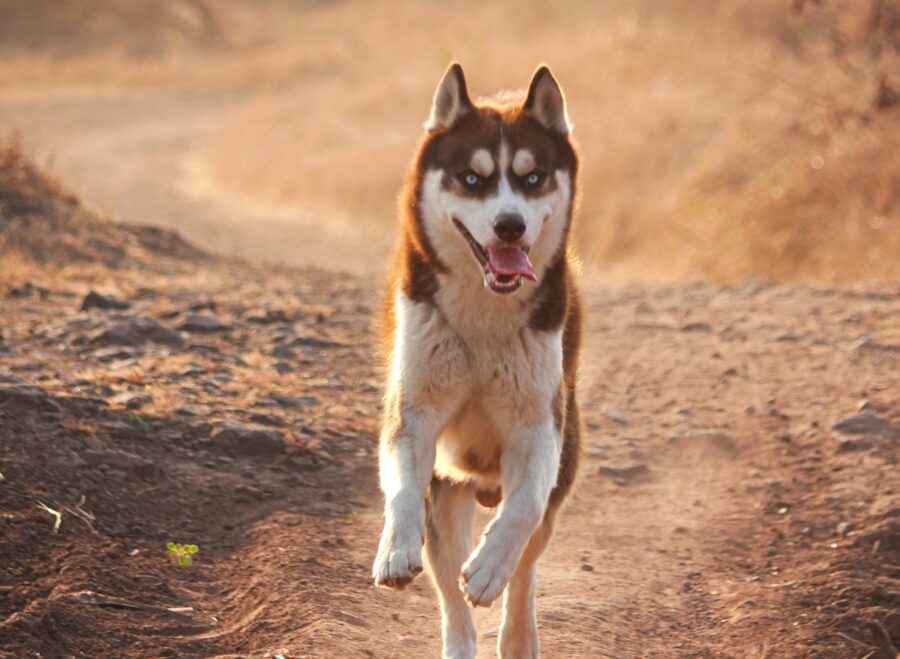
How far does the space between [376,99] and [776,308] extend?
11.2m

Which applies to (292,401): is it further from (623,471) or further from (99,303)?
(623,471)

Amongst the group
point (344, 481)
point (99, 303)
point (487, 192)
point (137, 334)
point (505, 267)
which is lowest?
point (344, 481)

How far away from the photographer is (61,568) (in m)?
4.75

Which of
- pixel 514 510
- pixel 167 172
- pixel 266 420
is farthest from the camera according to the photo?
pixel 167 172

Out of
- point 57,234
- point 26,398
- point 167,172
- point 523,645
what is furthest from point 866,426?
point 167,172

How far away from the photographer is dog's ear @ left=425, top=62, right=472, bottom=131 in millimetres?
4781

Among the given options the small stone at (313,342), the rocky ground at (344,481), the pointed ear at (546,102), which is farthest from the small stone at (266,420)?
the pointed ear at (546,102)

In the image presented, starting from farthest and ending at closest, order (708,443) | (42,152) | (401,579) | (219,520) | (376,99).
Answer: (376,99) → (42,152) → (708,443) → (219,520) → (401,579)

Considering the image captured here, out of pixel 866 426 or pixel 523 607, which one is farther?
pixel 866 426

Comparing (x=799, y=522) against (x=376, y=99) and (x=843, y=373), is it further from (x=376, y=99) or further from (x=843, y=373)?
(x=376, y=99)

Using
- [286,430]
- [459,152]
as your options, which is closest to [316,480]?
[286,430]

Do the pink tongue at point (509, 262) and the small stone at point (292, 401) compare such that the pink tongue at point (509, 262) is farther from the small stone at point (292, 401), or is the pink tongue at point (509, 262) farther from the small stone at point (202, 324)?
the small stone at point (202, 324)

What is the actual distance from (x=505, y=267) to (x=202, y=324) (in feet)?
11.2

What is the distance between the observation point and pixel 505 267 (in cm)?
446
